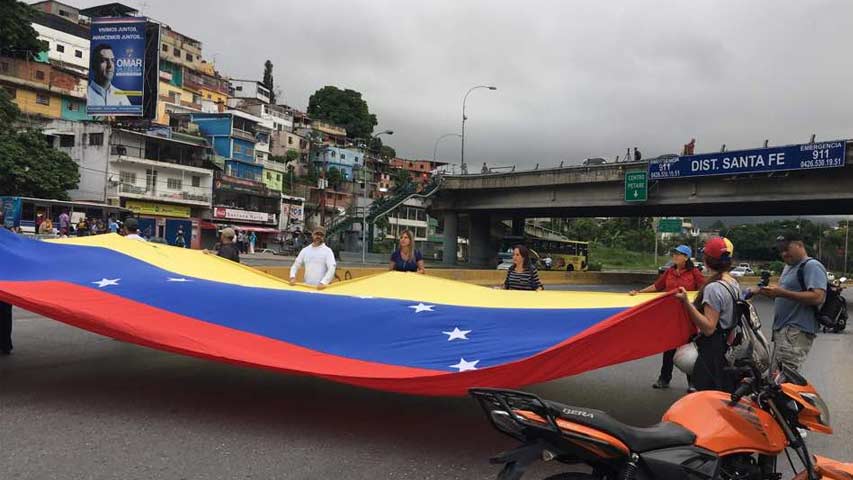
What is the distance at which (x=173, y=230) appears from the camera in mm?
49000

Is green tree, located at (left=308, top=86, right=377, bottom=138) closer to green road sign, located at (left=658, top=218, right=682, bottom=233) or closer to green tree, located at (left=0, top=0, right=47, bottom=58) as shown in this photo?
green tree, located at (left=0, top=0, right=47, bottom=58)

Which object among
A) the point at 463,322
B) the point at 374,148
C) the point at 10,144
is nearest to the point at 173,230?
the point at 10,144

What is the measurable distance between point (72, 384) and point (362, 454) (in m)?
3.55

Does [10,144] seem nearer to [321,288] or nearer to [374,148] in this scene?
[321,288]

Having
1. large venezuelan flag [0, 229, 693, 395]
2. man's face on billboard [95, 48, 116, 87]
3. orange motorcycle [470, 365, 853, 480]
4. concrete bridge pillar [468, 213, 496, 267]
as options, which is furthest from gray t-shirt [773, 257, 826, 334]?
man's face on billboard [95, 48, 116, 87]

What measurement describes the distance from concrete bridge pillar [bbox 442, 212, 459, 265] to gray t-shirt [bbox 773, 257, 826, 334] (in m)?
41.0

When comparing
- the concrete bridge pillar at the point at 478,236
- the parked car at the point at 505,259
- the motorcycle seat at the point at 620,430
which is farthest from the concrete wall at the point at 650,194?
the motorcycle seat at the point at 620,430

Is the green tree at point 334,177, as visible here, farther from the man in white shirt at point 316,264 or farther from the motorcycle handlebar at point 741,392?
the motorcycle handlebar at point 741,392

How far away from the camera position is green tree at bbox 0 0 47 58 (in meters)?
52.9

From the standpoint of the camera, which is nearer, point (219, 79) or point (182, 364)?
point (182, 364)

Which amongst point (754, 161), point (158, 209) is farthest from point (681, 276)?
→ point (158, 209)

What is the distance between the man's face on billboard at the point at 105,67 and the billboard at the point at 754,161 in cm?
3699

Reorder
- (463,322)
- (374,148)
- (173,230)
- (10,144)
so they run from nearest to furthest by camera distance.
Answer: (463,322)
(10,144)
(173,230)
(374,148)

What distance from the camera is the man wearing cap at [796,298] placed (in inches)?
208
